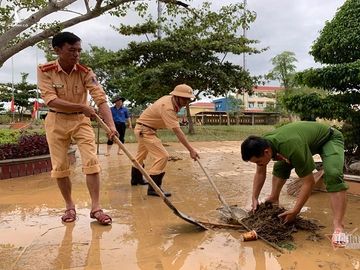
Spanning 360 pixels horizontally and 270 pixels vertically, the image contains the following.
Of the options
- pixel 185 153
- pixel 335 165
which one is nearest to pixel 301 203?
pixel 335 165

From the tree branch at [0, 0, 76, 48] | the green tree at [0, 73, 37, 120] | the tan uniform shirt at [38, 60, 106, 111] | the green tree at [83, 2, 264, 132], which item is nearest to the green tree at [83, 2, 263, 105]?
the green tree at [83, 2, 264, 132]

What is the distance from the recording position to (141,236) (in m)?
3.72

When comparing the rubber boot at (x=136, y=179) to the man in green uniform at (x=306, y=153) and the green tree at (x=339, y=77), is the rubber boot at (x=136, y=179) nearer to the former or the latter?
the green tree at (x=339, y=77)

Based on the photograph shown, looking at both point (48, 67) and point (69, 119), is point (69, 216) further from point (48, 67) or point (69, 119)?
point (48, 67)

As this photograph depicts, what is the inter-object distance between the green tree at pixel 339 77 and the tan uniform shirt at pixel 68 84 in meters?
3.21

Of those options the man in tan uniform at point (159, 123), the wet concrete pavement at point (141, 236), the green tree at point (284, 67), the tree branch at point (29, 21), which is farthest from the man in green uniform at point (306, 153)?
the green tree at point (284, 67)

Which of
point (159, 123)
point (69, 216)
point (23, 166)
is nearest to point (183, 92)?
point (159, 123)

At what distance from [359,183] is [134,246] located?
3.31 metres

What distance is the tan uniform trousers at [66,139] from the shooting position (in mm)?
4039

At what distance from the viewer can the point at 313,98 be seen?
19.4 feet

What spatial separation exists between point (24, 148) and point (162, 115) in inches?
133

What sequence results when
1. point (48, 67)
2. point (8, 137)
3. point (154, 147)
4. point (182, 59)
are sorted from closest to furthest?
point (48, 67)
point (154, 147)
point (8, 137)
point (182, 59)

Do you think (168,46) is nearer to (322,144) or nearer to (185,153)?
(185,153)

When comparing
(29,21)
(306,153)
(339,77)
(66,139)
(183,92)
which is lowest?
(306,153)
